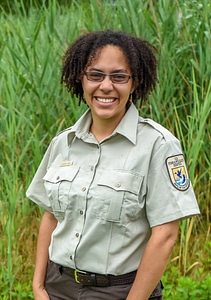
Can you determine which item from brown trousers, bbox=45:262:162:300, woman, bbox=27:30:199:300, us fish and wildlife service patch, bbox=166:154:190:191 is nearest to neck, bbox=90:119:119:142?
woman, bbox=27:30:199:300

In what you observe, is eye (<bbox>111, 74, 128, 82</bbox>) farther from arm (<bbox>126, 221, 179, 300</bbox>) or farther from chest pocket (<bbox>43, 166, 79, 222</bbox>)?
arm (<bbox>126, 221, 179, 300</bbox>)

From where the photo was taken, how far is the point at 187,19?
3.63 m

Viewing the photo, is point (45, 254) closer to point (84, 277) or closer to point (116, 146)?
point (84, 277)

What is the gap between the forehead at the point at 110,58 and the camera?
1.87m

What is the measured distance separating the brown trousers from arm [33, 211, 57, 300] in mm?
26

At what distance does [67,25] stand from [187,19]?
0.73 metres

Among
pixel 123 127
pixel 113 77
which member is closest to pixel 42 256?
pixel 123 127

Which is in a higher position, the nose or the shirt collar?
the nose

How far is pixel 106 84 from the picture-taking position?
185cm

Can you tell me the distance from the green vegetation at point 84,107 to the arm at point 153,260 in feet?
4.25

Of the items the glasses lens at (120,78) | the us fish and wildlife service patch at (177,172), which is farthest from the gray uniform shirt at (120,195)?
the glasses lens at (120,78)

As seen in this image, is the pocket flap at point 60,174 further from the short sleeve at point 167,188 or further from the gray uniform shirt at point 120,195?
the short sleeve at point 167,188

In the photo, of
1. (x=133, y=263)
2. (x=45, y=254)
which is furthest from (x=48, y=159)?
(x=133, y=263)

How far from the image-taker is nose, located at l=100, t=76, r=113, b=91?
1.85 metres
